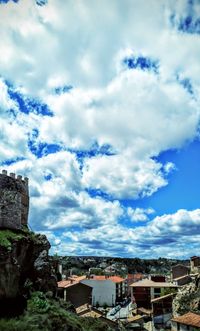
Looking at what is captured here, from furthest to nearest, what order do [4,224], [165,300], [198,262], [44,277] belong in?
1. [198,262]
2. [165,300]
3. [44,277]
4. [4,224]

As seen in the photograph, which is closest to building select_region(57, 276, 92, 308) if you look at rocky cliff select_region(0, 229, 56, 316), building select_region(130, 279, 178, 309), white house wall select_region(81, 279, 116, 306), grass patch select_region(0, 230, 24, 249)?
building select_region(130, 279, 178, 309)

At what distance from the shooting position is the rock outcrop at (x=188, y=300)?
178 feet

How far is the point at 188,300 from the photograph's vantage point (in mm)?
55375

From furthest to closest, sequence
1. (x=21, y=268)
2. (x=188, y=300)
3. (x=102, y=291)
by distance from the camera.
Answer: (x=102, y=291) < (x=188, y=300) < (x=21, y=268)

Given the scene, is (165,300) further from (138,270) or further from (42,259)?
(138,270)

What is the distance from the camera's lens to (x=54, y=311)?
114ft

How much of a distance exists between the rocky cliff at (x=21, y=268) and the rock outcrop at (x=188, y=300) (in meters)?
23.2

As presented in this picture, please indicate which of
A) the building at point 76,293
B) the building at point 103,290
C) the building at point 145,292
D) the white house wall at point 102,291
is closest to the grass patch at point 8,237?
the building at point 76,293

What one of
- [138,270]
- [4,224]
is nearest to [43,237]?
[4,224]

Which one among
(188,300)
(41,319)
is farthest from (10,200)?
(188,300)

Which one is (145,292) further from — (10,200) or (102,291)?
(10,200)

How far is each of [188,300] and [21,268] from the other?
94.9ft

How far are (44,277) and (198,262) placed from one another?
2008 inches

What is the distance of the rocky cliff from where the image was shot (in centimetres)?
3325
